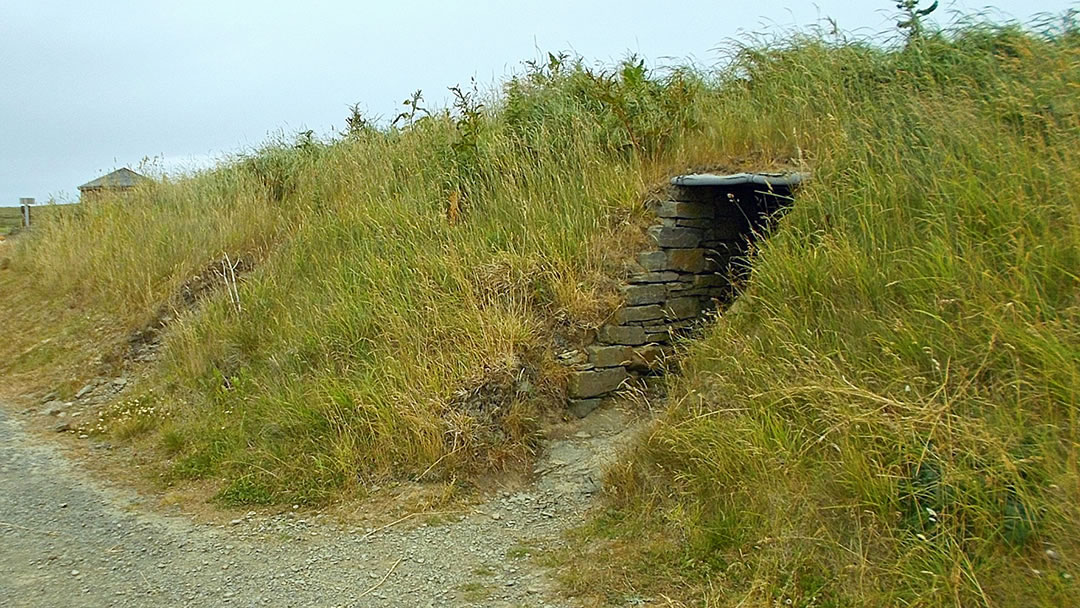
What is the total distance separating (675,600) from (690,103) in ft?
16.9

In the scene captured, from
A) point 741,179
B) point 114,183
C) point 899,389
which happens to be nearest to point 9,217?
point 114,183

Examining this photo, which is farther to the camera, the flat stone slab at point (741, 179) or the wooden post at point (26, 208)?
the wooden post at point (26, 208)

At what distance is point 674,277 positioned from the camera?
6672mm

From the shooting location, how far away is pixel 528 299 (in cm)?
645

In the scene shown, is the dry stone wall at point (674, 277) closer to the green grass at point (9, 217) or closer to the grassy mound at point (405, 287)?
the grassy mound at point (405, 287)

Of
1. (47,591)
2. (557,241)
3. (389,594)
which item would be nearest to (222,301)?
(557,241)

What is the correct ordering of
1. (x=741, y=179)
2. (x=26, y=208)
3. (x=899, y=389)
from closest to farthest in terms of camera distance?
(x=899, y=389)
(x=741, y=179)
(x=26, y=208)

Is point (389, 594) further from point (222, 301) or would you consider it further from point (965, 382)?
point (222, 301)

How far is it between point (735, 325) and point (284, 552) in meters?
3.06

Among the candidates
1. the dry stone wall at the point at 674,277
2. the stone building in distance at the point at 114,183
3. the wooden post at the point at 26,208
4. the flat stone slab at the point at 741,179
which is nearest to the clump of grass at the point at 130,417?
the dry stone wall at the point at 674,277

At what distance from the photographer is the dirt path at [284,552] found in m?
4.30

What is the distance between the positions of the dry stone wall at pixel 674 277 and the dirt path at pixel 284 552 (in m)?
0.56

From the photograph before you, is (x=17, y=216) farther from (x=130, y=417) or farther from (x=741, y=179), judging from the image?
(x=741, y=179)

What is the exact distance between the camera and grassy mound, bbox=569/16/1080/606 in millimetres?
3289
